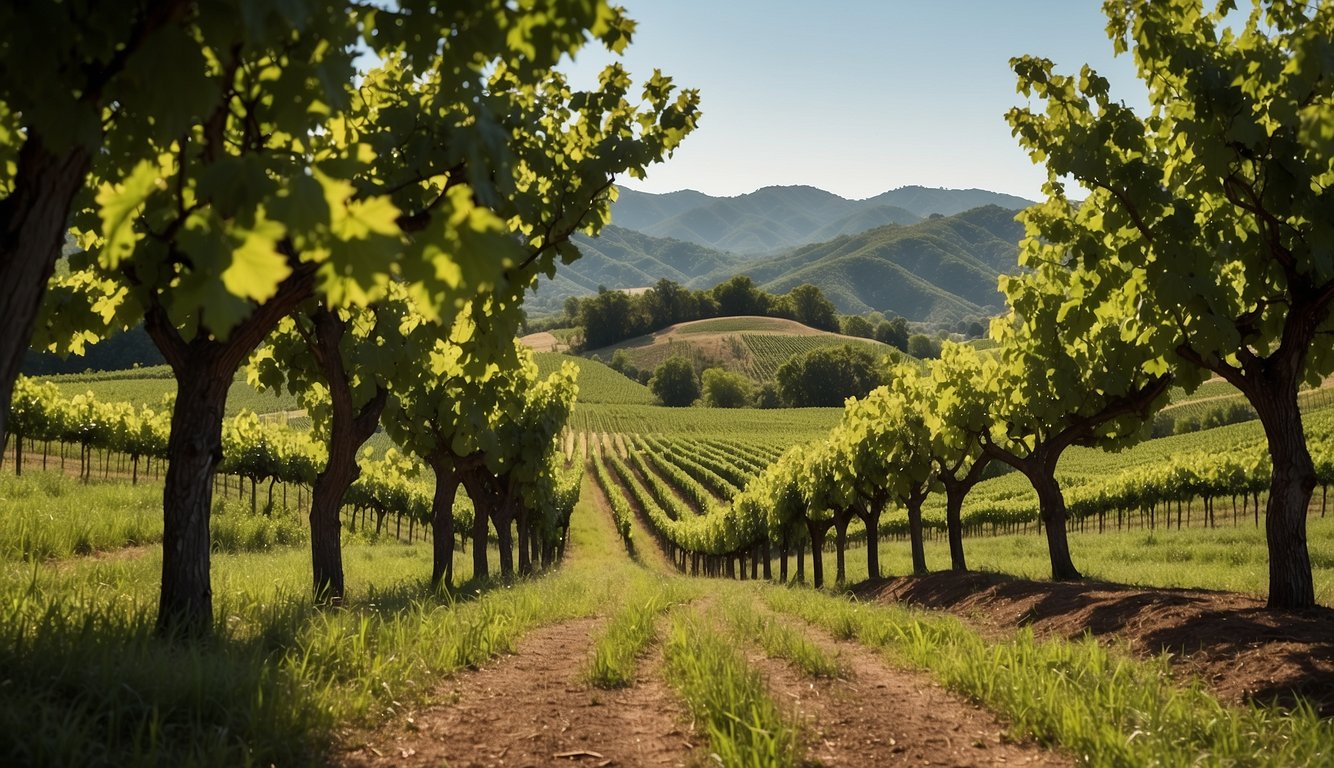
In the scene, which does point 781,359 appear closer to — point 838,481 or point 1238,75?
point 838,481

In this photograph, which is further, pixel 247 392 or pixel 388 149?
pixel 247 392

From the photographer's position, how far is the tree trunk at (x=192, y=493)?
566cm

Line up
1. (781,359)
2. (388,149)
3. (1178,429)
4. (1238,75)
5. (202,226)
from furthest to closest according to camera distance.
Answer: (781,359) < (1178,429) < (1238,75) < (388,149) < (202,226)

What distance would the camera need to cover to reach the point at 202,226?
2.56 meters

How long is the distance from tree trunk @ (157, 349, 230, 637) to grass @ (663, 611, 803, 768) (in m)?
3.51

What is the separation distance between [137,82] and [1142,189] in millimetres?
9138

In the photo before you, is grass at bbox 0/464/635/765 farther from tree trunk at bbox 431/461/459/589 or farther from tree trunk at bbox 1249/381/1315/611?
tree trunk at bbox 1249/381/1315/611

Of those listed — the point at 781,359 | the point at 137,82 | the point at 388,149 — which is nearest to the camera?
the point at 137,82

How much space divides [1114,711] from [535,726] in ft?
11.5

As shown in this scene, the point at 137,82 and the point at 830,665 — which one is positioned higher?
the point at 137,82

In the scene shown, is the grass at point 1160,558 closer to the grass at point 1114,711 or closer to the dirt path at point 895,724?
the grass at point 1114,711

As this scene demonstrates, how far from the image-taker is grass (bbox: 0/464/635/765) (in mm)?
3369

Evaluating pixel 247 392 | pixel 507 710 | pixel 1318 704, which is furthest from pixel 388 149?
pixel 247 392

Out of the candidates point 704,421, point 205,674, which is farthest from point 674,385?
point 205,674
